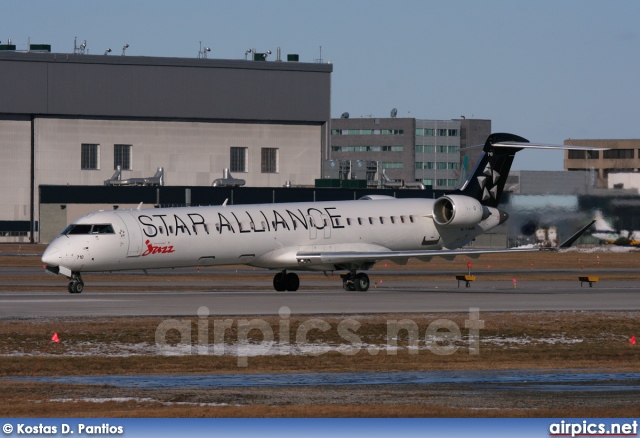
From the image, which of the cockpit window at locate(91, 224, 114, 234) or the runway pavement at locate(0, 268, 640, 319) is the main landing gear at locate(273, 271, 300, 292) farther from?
the cockpit window at locate(91, 224, 114, 234)

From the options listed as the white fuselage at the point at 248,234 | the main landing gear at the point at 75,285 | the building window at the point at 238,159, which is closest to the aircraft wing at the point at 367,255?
the white fuselage at the point at 248,234

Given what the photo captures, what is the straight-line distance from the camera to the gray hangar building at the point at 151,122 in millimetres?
112250

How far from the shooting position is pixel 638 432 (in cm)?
1524

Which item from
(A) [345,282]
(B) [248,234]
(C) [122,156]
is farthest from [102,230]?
(C) [122,156]

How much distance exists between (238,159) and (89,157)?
15.2 metres

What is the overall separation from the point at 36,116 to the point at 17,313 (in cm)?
8311

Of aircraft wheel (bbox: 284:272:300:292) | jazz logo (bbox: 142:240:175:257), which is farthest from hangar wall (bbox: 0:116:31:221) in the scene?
jazz logo (bbox: 142:240:175:257)

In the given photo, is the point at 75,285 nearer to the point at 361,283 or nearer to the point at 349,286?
the point at 349,286

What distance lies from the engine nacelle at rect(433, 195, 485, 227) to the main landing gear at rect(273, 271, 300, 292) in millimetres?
7090

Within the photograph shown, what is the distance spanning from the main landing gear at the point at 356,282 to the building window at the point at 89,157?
72959 mm

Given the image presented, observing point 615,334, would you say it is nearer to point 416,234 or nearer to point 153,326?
point 153,326

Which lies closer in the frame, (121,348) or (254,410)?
(254,410)

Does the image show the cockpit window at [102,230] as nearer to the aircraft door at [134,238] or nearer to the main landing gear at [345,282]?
the aircraft door at [134,238]

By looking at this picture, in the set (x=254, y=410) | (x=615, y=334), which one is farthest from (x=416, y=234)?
(x=254, y=410)
